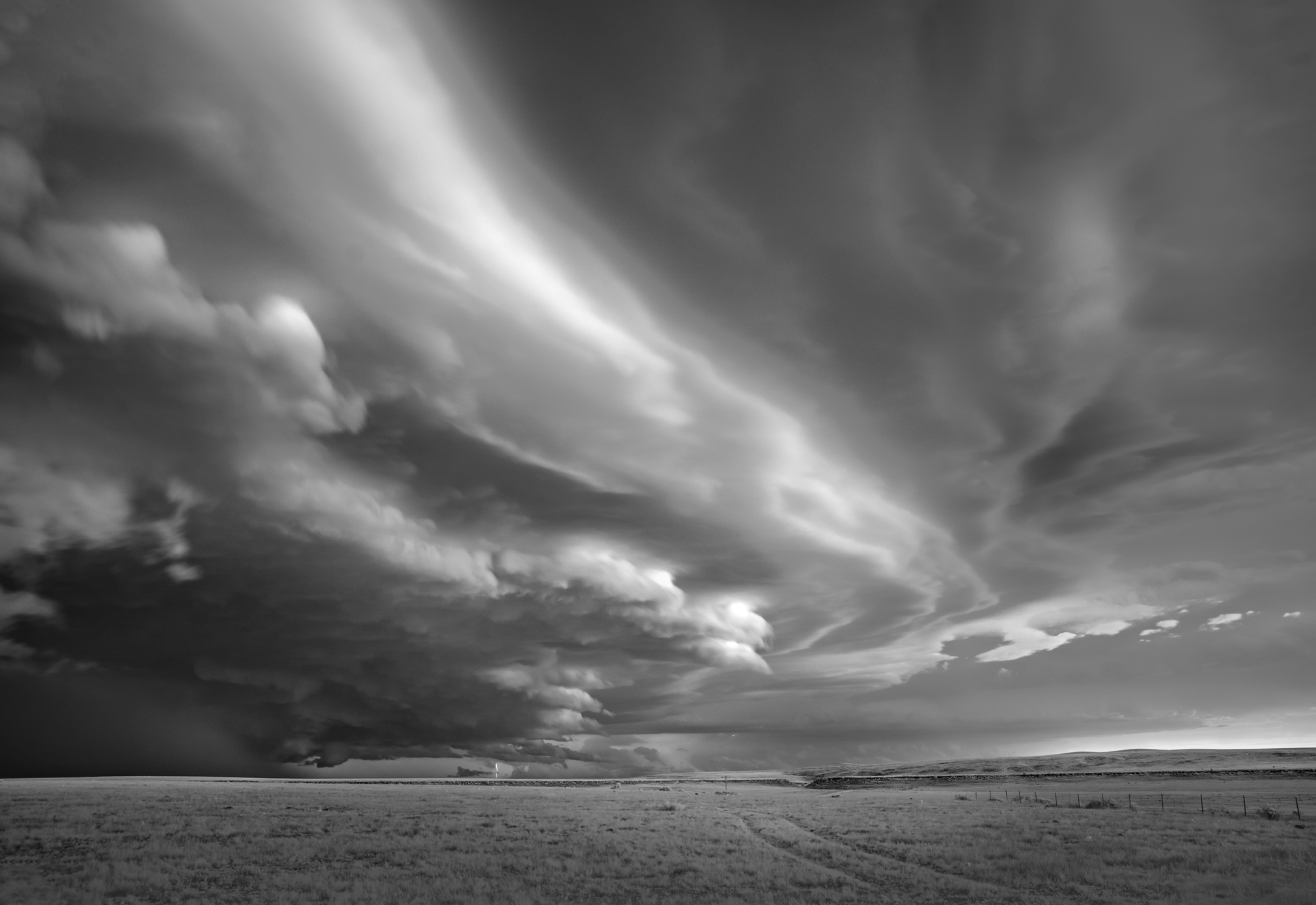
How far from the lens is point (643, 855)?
3741 cm

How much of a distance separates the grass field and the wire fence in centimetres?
119

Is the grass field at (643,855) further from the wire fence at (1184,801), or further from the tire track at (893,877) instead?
the wire fence at (1184,801)

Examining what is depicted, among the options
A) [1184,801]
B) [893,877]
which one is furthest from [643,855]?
[1184,801]

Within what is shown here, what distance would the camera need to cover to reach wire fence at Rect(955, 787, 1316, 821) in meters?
54.9

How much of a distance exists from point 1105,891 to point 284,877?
32132 millimetres

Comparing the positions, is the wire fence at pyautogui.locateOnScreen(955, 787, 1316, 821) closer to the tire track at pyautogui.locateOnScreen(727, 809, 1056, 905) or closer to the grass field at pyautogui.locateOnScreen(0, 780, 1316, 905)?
the grass field at pyautogui.locateOnScreen(0, 780, 1316, 905)

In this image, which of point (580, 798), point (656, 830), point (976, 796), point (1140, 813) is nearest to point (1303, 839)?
point (1140, 813)

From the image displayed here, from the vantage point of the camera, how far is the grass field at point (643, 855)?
27.3 metres

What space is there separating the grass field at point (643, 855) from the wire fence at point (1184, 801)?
1.19 m

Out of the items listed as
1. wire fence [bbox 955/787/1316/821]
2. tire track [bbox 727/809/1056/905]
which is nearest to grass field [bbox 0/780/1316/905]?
tire track [bbox 727/809/1056/905]

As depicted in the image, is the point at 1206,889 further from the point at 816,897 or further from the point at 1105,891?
the point at 816,897

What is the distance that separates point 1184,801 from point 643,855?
193 ft

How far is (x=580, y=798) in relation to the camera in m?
88.1

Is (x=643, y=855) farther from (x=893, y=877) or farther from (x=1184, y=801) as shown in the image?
(x=1184, y=801)
